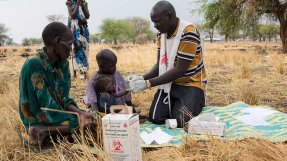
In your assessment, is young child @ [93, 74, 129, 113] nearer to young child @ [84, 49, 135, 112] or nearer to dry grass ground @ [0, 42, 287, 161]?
young child @ [84, 49, 135, 112]

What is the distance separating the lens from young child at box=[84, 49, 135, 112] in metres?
3.43

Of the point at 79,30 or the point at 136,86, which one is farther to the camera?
the point at 79,30

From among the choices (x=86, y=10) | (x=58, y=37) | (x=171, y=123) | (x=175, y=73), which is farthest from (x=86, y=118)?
(x=86, y=10)

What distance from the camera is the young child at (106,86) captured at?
135 inches

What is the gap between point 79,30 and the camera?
7.07 m

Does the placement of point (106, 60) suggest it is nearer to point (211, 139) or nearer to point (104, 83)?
point (104, 83)

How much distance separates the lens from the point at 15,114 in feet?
12.2

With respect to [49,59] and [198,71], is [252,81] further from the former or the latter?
[49,59]

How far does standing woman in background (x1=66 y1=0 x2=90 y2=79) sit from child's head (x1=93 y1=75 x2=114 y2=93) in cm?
371

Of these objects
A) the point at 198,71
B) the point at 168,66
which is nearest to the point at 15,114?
the point at 168,66

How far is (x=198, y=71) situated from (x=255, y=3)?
42.9ft

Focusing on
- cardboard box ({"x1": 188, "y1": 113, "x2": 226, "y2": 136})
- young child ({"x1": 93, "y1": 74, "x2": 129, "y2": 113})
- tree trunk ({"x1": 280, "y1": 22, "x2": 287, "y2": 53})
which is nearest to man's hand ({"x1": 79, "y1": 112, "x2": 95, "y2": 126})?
young child ({"x1": 93, "y1": 74, "x2": 129, "y2": 113})

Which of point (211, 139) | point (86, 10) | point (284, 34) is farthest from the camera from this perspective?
point (284, 34)

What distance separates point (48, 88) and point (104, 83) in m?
0.82
